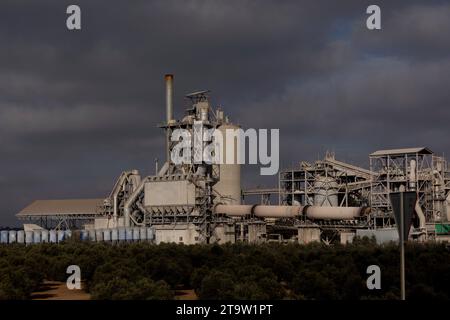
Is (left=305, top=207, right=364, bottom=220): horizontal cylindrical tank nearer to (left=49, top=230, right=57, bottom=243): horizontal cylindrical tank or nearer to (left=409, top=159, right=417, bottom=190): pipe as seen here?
(left=409, top=159, right=417, bottom=190): pipe

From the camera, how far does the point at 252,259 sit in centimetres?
3991

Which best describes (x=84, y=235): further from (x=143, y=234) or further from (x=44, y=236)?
(x=143, y=234)

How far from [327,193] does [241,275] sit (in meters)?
45.6

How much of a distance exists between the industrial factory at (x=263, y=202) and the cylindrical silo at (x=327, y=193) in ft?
0.40

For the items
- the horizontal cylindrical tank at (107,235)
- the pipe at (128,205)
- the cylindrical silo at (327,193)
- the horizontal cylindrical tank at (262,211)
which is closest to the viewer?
the horizontal cylindrical tank at (262,211)

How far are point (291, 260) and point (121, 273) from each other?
14.1m

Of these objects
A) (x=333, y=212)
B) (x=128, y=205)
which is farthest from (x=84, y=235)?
(x=333, y=212)

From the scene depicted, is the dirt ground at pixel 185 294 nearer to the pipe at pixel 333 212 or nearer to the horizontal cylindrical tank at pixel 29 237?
the pipe at pixel 333 212

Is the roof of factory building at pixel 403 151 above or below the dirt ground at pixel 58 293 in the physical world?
above

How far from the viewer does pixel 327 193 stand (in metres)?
76.0

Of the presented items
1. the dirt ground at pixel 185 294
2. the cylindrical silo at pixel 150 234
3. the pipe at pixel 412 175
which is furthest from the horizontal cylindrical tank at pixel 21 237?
the dirt ground at pixel 185 294

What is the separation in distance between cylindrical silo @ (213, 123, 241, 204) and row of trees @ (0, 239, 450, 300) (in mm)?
36542

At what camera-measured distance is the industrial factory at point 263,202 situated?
6906cm
